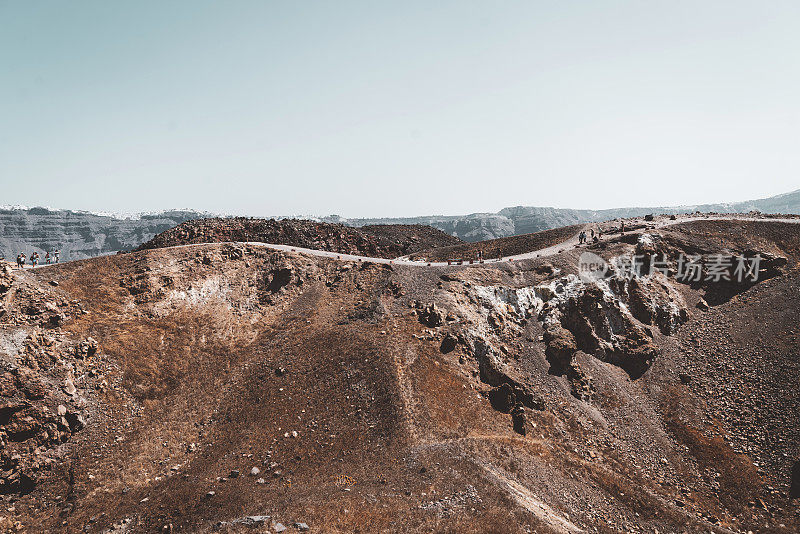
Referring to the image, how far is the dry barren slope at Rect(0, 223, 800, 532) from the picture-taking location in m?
25.5

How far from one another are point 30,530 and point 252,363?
61.7 ft

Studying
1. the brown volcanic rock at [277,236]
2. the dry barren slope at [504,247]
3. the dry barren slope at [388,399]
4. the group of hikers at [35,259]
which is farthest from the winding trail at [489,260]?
the brown volcanic rock at [277,236]

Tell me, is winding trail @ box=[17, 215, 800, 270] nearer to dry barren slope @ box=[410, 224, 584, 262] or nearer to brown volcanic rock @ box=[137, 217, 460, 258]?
dry barren slope @ box=[410, 224, 584, 262]

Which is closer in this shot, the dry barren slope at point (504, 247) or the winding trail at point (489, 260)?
the winding trail at point (489, 260)

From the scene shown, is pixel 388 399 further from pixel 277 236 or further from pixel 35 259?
pixel 277 236

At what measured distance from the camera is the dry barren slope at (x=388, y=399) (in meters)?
25.5

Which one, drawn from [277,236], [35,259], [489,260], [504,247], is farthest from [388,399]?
[277,236]

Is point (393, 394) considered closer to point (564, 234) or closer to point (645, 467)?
point (645, 467)

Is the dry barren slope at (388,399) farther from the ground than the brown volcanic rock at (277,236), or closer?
closer

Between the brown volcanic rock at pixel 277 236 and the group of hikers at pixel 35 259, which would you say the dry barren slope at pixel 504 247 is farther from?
the group of hikers at pixel 35 259

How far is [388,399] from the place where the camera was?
33438 millimetres

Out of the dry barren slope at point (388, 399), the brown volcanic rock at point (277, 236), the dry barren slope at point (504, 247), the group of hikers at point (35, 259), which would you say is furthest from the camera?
the brown volcanic rock at point (277, 236)

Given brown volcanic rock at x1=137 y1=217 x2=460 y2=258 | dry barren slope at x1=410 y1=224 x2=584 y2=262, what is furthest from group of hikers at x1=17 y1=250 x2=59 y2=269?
dry barren slope at x1=410 y1=224 x2=584 y2=262

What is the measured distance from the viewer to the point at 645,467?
119ft
